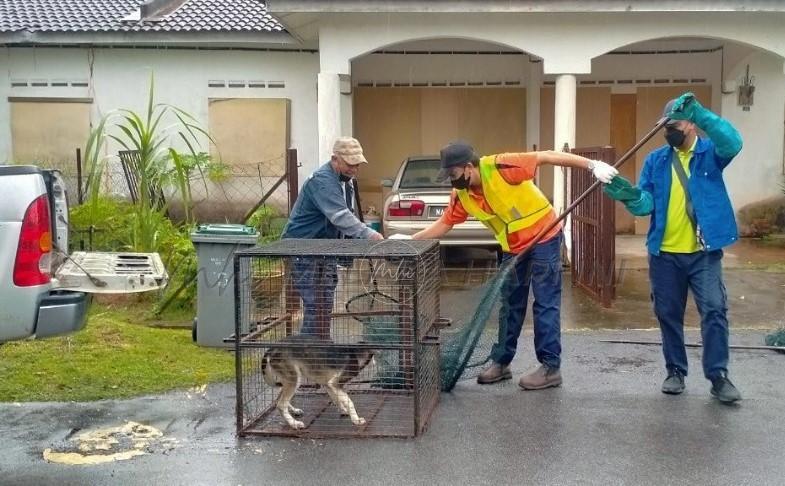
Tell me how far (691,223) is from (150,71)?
10530 millimetres

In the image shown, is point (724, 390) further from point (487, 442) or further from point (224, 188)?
point (224, 188)

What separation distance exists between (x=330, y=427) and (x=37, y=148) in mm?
10657

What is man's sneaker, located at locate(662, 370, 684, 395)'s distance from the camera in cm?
603

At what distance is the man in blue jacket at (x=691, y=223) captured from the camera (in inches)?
223

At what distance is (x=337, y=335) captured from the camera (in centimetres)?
559

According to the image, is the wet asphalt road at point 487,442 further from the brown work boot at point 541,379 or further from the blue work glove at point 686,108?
the blue work glove at point 686,108

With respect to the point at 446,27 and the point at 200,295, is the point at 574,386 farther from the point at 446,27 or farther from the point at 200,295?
the point at 446,27

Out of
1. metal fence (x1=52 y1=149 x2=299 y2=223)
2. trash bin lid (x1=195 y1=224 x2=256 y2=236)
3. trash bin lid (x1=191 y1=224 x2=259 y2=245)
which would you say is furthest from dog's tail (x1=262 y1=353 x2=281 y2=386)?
metal fence (x1=52 y1=149 x2=299 y2=223)

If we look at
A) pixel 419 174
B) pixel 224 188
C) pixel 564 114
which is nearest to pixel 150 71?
pixel 224 188

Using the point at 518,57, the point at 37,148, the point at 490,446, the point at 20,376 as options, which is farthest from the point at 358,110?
the point at 490,446

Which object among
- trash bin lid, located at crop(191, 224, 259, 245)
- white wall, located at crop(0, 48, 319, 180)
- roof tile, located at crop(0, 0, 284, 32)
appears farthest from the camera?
white wall, located at crop(0, 48, 319, 180)

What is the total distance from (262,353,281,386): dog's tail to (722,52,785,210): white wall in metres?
10.8

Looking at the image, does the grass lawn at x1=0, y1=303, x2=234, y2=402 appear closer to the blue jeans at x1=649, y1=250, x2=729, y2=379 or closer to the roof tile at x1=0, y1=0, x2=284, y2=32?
the blue jeans at x1=649, y1=250, x2=729, y2=379

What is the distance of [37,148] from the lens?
47.4ft
